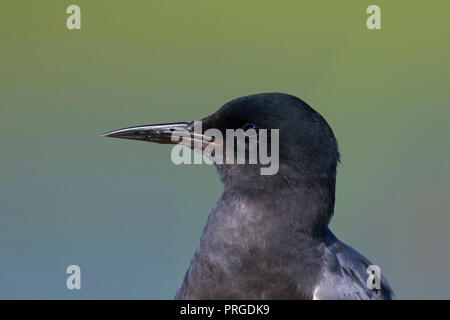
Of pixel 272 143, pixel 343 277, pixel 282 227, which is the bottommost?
pixel 343 277

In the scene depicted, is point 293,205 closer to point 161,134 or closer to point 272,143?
point 272,143

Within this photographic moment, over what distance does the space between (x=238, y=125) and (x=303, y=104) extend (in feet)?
1.14

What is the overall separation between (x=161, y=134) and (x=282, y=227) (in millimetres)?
809

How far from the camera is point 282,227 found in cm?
413

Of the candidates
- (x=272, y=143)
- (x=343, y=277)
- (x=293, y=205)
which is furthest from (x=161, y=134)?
(x=343, y=277)

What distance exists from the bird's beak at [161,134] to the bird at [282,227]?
0.34 m

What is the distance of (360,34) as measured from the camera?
8.66 m

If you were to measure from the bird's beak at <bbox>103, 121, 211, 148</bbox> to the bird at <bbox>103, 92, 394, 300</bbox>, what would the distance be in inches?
13.2

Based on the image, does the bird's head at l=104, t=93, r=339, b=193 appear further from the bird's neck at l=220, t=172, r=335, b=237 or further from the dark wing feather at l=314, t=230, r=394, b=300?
the dark wing feather at l=314, t=230, r=394, b=300

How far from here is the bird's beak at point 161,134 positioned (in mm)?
4445

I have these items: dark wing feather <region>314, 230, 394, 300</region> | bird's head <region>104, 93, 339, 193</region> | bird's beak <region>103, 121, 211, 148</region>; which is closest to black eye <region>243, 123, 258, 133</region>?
bird's head <region>104, 93, 339, 193</region>
